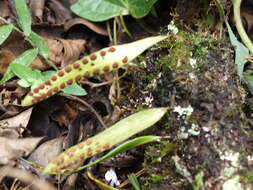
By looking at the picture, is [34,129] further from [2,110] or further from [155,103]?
[155,103]

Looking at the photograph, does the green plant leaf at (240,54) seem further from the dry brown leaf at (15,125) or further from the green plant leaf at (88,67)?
the dry brown leaf at (15,125)

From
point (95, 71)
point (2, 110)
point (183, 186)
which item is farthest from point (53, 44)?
point (183, 186)

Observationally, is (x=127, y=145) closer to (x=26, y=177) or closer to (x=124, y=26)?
(x=26, y=177)

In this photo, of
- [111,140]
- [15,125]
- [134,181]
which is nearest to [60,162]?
[111,140]

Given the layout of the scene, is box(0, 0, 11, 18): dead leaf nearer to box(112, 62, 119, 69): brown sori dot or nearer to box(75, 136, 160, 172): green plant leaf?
box(112, 62, 119, 69): brown sori dot

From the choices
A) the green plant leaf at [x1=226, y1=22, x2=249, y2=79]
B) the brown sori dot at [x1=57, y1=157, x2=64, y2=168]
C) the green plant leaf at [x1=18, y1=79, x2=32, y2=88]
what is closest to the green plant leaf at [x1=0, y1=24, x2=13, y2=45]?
the green plant leaf at [x1=18, y1=79, x2=32, y2=88]

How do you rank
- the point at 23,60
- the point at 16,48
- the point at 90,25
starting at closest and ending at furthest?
the point at 23,60 < the point at 16,48 < the point at 90,25
